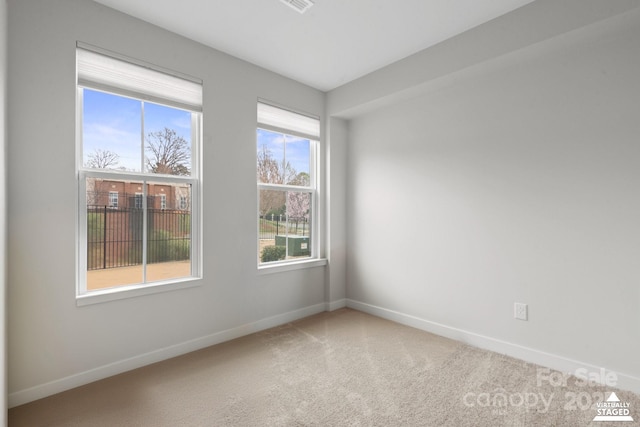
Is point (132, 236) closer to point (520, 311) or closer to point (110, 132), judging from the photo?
point (110, 132)

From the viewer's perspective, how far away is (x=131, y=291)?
2.43 m

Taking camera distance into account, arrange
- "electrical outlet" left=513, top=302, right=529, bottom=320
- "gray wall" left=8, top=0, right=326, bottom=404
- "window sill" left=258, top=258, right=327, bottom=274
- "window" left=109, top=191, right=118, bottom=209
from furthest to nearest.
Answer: "window sill" left=258, top=258, right=327, bottom=274, "electrical outlet" left=513, top=302, right=529, bottom=320, "window" left=109, top=191, right=118, bottom=209, "gray wall" left=8, top=0, right=326, bottom=404

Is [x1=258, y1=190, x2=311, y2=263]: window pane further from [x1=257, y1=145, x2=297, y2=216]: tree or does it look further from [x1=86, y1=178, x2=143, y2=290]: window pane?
[x1=86, y1=178, x2=143, y2=290]: window pane

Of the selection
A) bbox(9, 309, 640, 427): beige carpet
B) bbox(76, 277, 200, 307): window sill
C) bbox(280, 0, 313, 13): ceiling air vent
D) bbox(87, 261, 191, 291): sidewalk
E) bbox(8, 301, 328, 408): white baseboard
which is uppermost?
bbox(280, 0, 313, 13): ceiling air vent

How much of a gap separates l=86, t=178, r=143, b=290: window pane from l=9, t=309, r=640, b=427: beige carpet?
0.75 meters

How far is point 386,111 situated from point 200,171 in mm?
2119

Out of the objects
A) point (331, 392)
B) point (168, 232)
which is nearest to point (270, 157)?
point (168, 232)

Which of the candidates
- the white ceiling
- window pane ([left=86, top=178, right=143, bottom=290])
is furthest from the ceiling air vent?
window pane ([left=86, top=178, right=143, bottom=290])

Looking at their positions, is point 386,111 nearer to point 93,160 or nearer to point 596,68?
point 596,68

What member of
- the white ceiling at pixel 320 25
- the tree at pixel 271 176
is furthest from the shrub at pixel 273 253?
the white ceiling at pixel 320 25

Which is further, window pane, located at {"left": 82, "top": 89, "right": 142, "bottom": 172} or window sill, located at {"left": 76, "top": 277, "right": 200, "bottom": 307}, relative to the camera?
window pane, located at {"left": 82, "top": 89, "right": 142, "bottom": 172}

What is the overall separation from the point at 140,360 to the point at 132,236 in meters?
0.97

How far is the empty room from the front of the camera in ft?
6.66

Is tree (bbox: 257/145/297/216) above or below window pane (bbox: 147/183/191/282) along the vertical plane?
above
